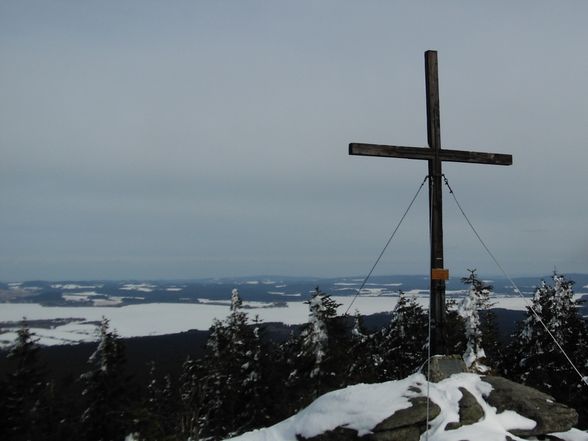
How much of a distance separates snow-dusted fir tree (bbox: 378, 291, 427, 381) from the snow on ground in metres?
30.1

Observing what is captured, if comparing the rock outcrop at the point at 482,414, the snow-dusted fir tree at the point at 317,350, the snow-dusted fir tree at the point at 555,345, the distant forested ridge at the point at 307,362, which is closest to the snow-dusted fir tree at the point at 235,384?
the distant forested ridge at the point at 307,362

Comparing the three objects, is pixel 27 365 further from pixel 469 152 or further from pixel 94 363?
pixel 469 152

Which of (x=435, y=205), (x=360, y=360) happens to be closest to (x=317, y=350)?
(x=360, y=360)

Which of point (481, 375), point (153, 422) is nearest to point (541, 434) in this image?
point (481, 375)

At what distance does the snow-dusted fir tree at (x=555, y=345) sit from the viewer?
1398 inches

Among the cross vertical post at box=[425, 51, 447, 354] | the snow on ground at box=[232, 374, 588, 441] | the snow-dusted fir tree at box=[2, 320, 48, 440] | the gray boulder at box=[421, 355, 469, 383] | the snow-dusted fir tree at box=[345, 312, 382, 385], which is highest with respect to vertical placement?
the cross vertical post at box=[425, 51, 447, 354]

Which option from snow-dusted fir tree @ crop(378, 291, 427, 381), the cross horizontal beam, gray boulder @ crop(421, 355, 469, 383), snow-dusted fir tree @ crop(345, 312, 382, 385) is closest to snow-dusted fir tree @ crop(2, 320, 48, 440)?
snow-dusted fir tree @ crop(345, 312, 382, 385)

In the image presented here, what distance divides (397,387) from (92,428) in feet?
126

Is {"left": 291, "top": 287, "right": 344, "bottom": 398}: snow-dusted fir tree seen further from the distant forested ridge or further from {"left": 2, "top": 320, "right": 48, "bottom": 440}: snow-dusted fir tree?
{"left": 2, "top": 320, "right": 48, "bottom": 440}: snow-dusted fir tree

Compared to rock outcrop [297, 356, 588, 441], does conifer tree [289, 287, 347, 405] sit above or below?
below

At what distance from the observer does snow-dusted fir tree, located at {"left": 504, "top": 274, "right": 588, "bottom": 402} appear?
35.5 metres

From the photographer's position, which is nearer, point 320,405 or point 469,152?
point 320,405

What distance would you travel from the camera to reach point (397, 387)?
384 inches

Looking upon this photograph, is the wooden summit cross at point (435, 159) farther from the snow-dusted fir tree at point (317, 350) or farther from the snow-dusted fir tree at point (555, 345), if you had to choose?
the snow-dusted fir tree at point (555, 345)
